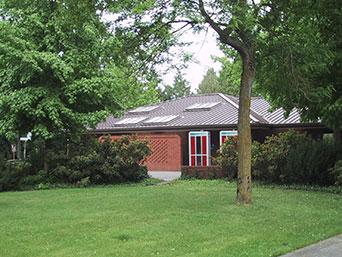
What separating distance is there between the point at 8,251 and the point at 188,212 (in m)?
4.94

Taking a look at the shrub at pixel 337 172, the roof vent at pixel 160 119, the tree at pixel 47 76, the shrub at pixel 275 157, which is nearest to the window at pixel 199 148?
the roof vent at pixel 160 119

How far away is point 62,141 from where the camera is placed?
76.4 feet

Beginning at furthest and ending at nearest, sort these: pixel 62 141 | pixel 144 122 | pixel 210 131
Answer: pixel 144 122, pixel 210 131, pixel 62 141

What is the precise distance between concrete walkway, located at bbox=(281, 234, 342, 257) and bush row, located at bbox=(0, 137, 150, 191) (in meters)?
14.0

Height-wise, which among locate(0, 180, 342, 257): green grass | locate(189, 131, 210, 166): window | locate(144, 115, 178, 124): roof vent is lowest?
locate(0, 180, 342, 257): green grass

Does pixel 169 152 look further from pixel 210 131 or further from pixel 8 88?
pixel 8 88

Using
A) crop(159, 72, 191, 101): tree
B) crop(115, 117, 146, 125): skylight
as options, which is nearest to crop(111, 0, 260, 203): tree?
crop(115, 117, 146, 125): skylight

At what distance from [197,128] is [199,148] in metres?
1.21

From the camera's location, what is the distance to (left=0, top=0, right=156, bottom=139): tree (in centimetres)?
2041

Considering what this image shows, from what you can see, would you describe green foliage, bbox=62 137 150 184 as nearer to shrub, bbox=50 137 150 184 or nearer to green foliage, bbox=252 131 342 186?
shrub, bbox=50 137 150 184

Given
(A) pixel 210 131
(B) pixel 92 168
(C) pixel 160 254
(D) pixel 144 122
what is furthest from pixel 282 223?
(D) pixel 144 122

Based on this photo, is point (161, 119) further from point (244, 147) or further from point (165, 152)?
point (244, 147)

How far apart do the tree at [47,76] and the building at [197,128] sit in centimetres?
858

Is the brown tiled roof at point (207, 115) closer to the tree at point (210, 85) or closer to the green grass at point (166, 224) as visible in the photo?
the green grass at point (166, 224)
